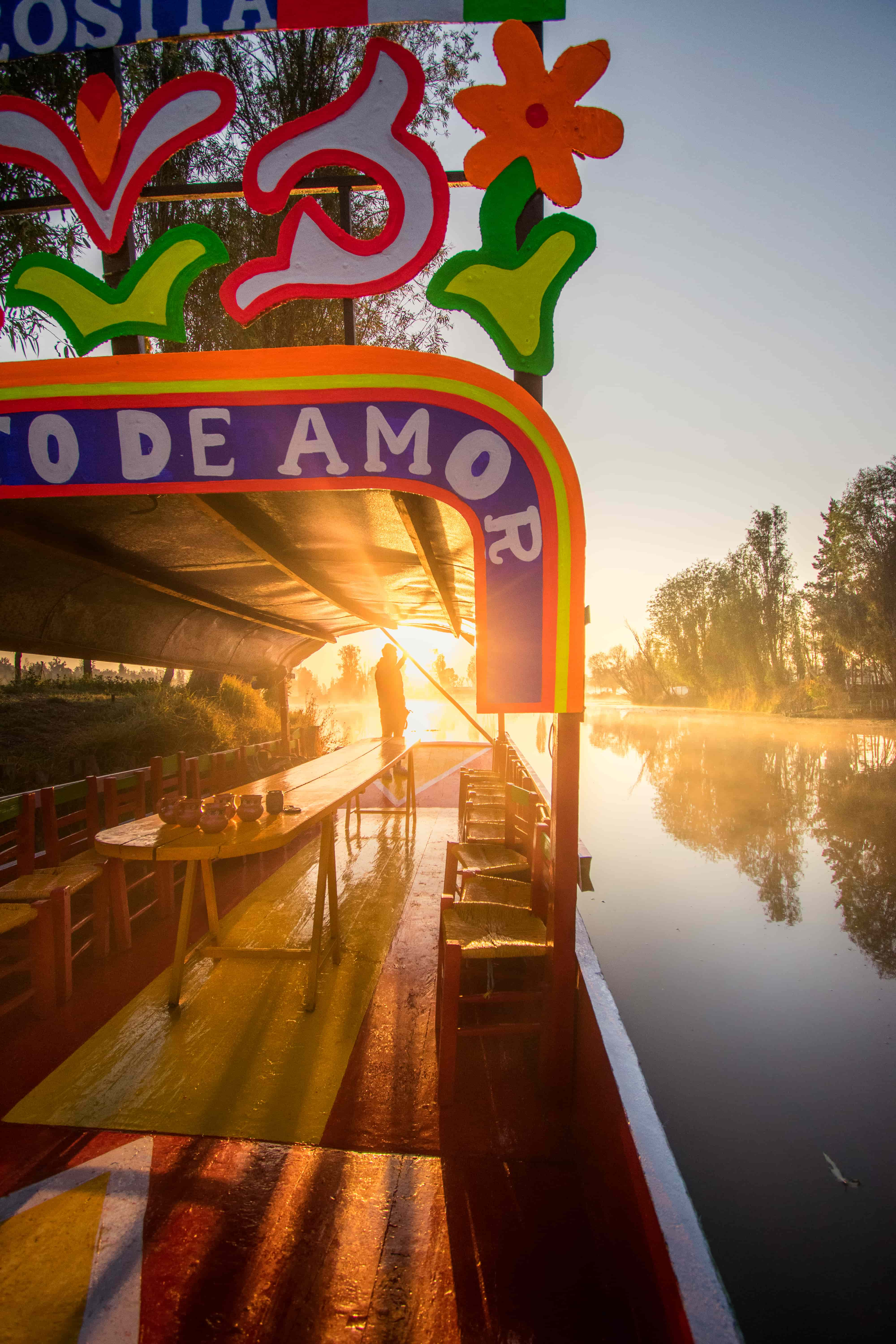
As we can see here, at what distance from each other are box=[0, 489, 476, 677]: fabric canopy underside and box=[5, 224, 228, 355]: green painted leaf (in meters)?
0.75

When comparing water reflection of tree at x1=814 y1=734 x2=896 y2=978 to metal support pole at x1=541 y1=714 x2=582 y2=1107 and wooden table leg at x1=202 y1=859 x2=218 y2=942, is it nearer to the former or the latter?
metal support pole at x1=541 y1=714 x2=582 y2=1107

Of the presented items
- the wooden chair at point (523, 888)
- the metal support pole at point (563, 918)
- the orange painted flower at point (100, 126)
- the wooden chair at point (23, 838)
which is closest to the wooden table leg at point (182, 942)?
the wooden chair at point (23, 838)

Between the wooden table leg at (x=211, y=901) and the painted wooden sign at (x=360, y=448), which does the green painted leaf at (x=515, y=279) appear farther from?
the wooden table leg at (x=211, y=901)

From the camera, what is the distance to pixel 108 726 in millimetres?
7660

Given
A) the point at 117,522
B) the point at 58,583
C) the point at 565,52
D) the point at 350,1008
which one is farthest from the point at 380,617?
the point at 565,52

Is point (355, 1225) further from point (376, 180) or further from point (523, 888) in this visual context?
point (376, 180)

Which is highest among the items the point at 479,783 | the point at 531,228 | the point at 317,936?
the point at 531,228

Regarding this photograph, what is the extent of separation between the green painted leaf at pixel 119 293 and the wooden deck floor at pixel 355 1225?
10.8 feet

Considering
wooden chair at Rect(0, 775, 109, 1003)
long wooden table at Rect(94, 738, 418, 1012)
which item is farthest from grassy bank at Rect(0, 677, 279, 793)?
long wooden table at Rect(94, 738, 418, 1012)

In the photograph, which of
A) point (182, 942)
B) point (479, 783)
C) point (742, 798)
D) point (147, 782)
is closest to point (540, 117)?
point (182, 942)

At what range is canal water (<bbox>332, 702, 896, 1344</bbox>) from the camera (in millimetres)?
2658

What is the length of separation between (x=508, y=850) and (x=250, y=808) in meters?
2.06

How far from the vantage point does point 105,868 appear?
3990 millimetres

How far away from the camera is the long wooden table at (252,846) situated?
3029 mm
